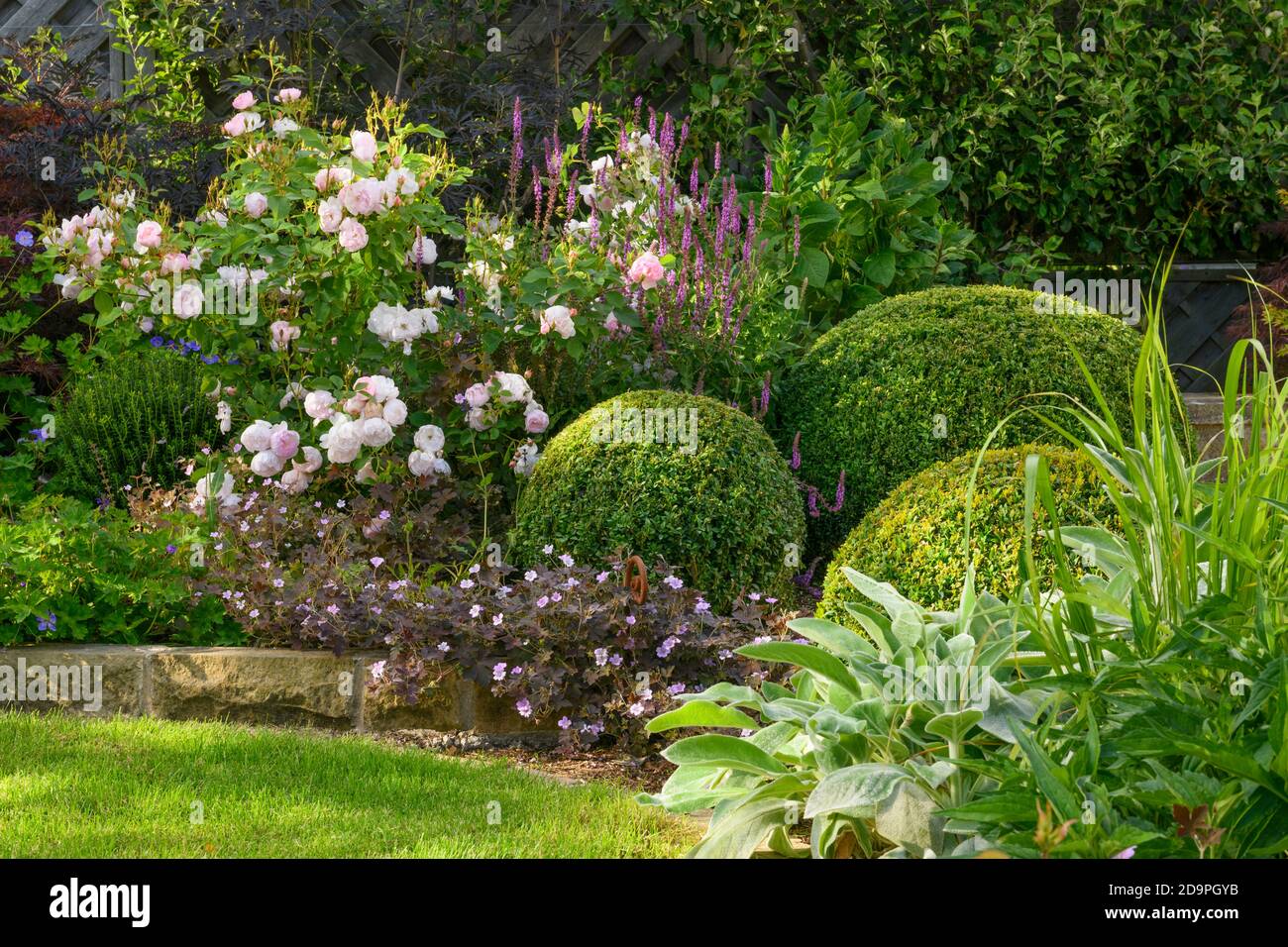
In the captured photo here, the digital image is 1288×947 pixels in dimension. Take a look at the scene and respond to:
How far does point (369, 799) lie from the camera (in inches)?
125

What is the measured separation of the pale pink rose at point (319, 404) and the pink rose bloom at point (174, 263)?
32.9 inches

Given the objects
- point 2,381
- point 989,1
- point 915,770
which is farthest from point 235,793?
point 989,1

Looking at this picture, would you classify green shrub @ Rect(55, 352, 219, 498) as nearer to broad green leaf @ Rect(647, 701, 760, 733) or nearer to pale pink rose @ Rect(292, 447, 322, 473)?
pale pink rose @ Rect(292, 447, 322, 473)

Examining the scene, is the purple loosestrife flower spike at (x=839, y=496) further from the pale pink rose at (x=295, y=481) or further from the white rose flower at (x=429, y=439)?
the pale pink rose at (x=295, y=481)

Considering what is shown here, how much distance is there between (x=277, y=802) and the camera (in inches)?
124

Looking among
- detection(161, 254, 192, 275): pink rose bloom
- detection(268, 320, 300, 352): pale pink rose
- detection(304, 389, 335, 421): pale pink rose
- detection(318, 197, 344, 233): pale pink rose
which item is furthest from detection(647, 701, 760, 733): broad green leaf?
detection(161, 254, 192, 275): pink rose bloom

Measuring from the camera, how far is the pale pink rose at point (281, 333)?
489 centimetres

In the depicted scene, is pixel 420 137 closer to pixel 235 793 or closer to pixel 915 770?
pixel 235 793

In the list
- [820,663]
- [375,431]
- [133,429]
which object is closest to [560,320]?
[375,431]

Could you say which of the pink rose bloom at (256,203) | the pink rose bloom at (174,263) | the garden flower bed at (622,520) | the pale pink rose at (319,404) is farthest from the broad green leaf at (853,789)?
the pink rose bloom at (174,263)

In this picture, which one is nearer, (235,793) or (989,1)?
(235,793)

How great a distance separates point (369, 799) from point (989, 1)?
5.96m

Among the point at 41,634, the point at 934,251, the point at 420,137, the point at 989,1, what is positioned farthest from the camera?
the point at 989,1

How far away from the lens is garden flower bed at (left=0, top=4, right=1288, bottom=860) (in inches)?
97.8
